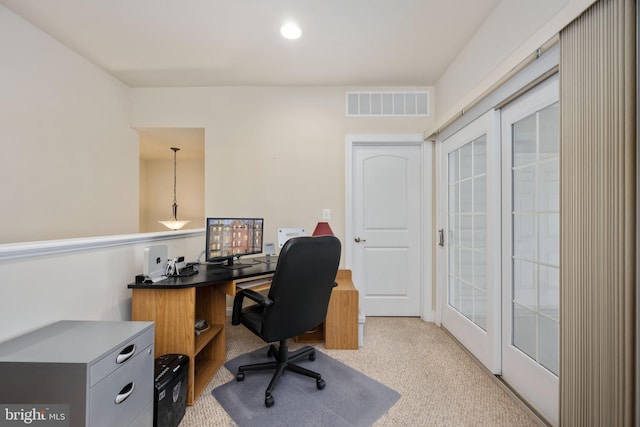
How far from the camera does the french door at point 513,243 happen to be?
1.39 metres

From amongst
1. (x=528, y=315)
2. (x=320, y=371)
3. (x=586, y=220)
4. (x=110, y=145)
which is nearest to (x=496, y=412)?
(x=528, y=315)

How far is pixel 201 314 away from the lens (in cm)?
214

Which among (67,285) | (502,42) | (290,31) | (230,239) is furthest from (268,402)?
(502,42)

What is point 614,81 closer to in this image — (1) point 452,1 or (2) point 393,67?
(1) point 452,1

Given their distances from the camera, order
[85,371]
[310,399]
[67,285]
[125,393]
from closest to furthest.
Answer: [85,371], [125,393], [67,285], [310,399]

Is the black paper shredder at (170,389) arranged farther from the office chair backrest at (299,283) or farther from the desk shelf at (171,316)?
the office chair backrest at (299,283)

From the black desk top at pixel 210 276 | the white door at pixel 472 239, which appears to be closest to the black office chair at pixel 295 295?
the black desk top at pixel 210 276

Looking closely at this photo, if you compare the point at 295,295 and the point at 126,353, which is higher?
the point at 295,295

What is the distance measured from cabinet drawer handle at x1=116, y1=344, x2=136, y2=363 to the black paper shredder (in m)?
0.28

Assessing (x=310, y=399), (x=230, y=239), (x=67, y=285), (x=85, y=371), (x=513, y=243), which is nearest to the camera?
(x=85, y=371)

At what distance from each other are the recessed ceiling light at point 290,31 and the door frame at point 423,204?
1.12 meters

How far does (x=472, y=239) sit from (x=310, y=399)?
69.5 inches

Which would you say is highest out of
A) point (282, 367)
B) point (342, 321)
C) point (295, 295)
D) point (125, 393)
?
point (295, 295)

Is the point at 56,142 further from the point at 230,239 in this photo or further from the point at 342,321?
the point at 342,321
